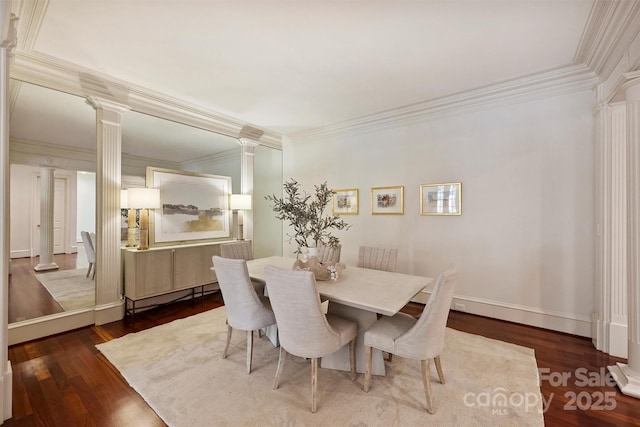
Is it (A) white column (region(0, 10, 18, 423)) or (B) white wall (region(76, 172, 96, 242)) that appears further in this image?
(B) white wall (region(76, 172, 96, 242))

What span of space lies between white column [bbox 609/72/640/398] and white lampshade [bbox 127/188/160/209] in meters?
4.65

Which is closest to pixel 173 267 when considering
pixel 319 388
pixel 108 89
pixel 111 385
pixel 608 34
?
pixel 111 385

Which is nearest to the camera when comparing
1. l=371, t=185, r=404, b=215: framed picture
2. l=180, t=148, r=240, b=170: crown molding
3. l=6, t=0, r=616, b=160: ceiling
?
l=6, t=0, r=616, b=160: ceiling

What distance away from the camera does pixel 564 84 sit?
114 inches

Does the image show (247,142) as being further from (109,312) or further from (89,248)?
(109,312)

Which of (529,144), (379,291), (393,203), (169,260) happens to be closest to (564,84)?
(529,144)

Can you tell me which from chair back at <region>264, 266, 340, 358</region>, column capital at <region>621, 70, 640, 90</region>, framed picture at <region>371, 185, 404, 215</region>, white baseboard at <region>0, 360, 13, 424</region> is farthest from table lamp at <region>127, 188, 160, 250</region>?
column capital at <region>621, 70, 640, 90</region>

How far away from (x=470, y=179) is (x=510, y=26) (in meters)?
1.70

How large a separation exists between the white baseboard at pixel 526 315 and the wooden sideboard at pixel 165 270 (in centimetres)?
362

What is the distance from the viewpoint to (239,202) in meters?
4.50

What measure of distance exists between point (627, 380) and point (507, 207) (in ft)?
5.90

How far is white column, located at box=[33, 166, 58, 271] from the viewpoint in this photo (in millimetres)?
3102

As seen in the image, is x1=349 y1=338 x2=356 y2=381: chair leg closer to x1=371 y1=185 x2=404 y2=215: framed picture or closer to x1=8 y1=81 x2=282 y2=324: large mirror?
x1=371 y1=185 x2=404 y2=215: framed picture

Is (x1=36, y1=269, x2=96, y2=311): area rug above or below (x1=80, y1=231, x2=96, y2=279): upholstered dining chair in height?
below
